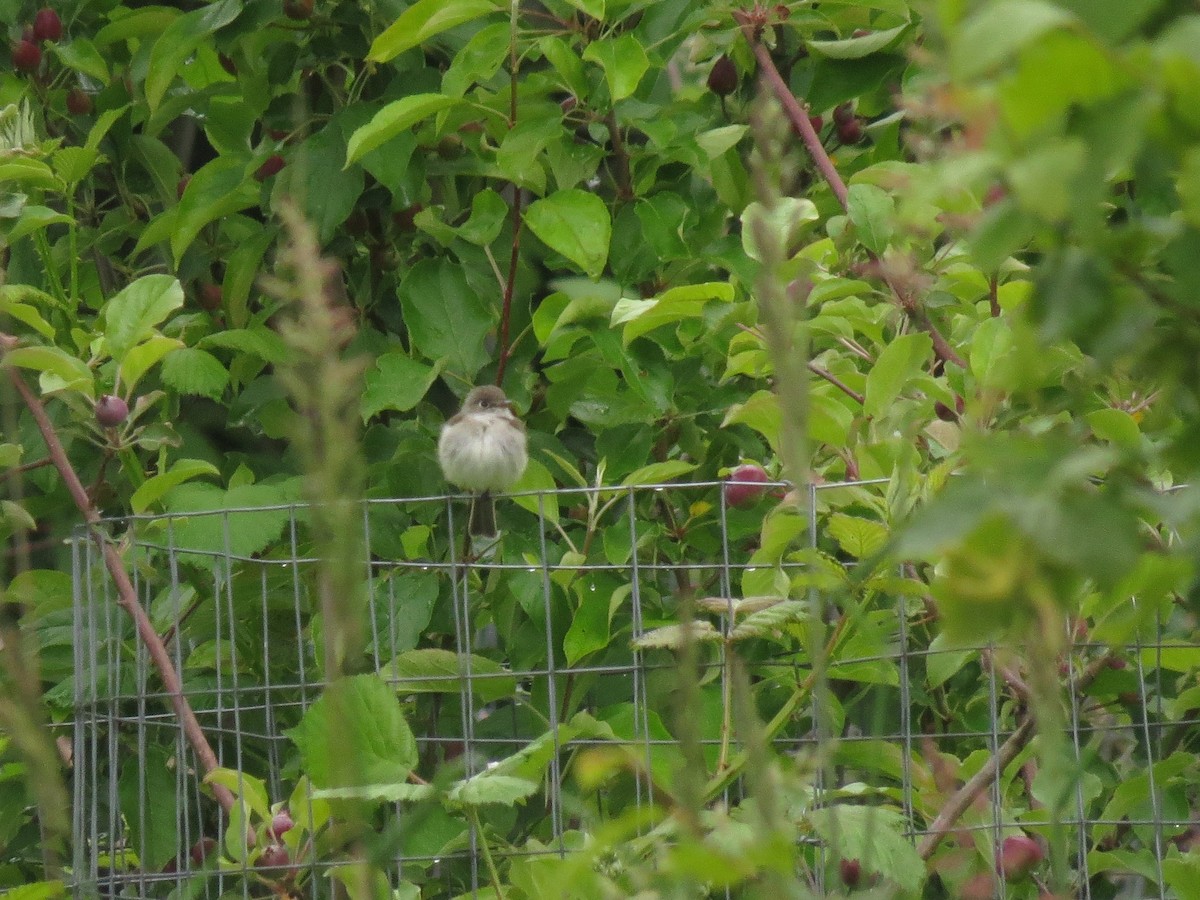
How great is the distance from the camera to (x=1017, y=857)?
1819mm

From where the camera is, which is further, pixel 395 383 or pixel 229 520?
pixel 395 383

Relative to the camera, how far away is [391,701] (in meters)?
1.64

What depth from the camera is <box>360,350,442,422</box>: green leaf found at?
270 cm

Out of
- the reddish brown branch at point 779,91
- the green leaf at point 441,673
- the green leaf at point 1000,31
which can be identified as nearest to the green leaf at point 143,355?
the green leaf at point 441,673

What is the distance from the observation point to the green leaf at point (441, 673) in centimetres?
211

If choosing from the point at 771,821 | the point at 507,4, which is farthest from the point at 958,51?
the point at 507,4

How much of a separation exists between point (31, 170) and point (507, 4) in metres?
0.77

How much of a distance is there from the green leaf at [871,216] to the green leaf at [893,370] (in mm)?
284

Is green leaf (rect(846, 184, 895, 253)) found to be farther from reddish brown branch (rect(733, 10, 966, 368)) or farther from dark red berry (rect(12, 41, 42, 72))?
dark red berry (rect(12, 41, 42, 72))

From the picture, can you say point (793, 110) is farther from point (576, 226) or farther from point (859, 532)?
point (859, 532)

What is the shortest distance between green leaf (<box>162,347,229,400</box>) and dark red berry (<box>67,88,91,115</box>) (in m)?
0.70

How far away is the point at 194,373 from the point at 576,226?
28.9 inches

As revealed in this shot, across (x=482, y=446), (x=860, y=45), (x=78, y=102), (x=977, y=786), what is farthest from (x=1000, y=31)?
(x=78, y=102)

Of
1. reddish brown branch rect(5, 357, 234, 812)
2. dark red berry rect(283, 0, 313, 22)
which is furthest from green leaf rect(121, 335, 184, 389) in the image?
dark red berry rect(283, 0, 313, 22)
